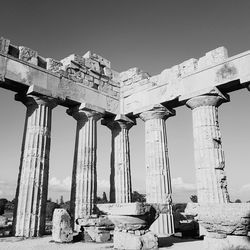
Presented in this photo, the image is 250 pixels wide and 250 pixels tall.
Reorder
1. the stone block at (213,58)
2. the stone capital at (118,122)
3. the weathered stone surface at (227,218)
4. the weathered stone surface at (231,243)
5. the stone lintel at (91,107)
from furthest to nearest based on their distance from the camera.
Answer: the stone capital at (118,122) → the stone lintel at (91,107) → the stone block at (213,58) → the weathered stone surface at (231,243) → the weathered stone surface at (227,218)

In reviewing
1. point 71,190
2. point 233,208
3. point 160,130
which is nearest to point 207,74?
point 160,130

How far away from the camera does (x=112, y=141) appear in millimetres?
17672

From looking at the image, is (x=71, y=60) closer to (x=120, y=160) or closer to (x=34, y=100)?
(x=34, y=100)

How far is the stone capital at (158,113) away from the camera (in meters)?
16.1

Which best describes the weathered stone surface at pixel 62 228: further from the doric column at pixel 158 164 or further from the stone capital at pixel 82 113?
the stone capital at pixel 82 113

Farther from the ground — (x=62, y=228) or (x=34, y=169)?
(x=34, y=169)

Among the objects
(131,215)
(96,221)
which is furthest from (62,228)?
(131,215)

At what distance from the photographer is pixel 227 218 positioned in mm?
7500

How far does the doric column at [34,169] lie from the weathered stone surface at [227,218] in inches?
296

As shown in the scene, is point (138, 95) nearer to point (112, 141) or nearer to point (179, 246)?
point (112, 141)

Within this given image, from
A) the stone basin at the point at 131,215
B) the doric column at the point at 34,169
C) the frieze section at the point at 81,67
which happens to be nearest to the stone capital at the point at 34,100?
the doric column at the point at 34,169

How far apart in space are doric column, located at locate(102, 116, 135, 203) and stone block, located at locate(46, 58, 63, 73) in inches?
184

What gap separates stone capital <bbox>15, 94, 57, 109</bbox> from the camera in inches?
537

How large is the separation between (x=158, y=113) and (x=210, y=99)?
328cm
